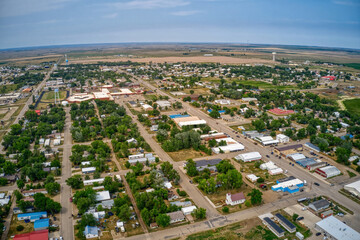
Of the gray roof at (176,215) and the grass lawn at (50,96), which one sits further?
the grass lawn at (50,96)

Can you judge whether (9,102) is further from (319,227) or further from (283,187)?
(319,227)

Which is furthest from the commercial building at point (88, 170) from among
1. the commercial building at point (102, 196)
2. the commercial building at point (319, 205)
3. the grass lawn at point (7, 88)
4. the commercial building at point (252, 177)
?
the grass lawn at point (7, 88)

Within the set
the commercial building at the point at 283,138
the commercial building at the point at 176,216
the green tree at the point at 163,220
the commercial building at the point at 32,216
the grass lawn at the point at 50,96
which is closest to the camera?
the green tree at the point at 163,220

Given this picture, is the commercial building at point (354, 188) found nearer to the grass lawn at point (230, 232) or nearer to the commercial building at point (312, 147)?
the commercial building at point (312, 147)

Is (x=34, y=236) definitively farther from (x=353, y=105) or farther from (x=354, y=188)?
(x=353, y=105)

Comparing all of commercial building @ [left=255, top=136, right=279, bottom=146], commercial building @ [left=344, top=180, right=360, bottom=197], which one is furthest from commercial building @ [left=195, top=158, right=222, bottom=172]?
commercial building @ [left=344, top=180, right=360, bottom=197]

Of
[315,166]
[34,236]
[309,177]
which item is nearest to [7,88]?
[34,236]

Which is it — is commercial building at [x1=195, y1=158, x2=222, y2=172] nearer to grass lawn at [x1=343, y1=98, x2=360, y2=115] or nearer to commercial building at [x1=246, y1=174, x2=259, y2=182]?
commercial building at [x1=246, y1=174, x2=259, y2=182]


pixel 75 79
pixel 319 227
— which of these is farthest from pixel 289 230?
pixel 75 79
